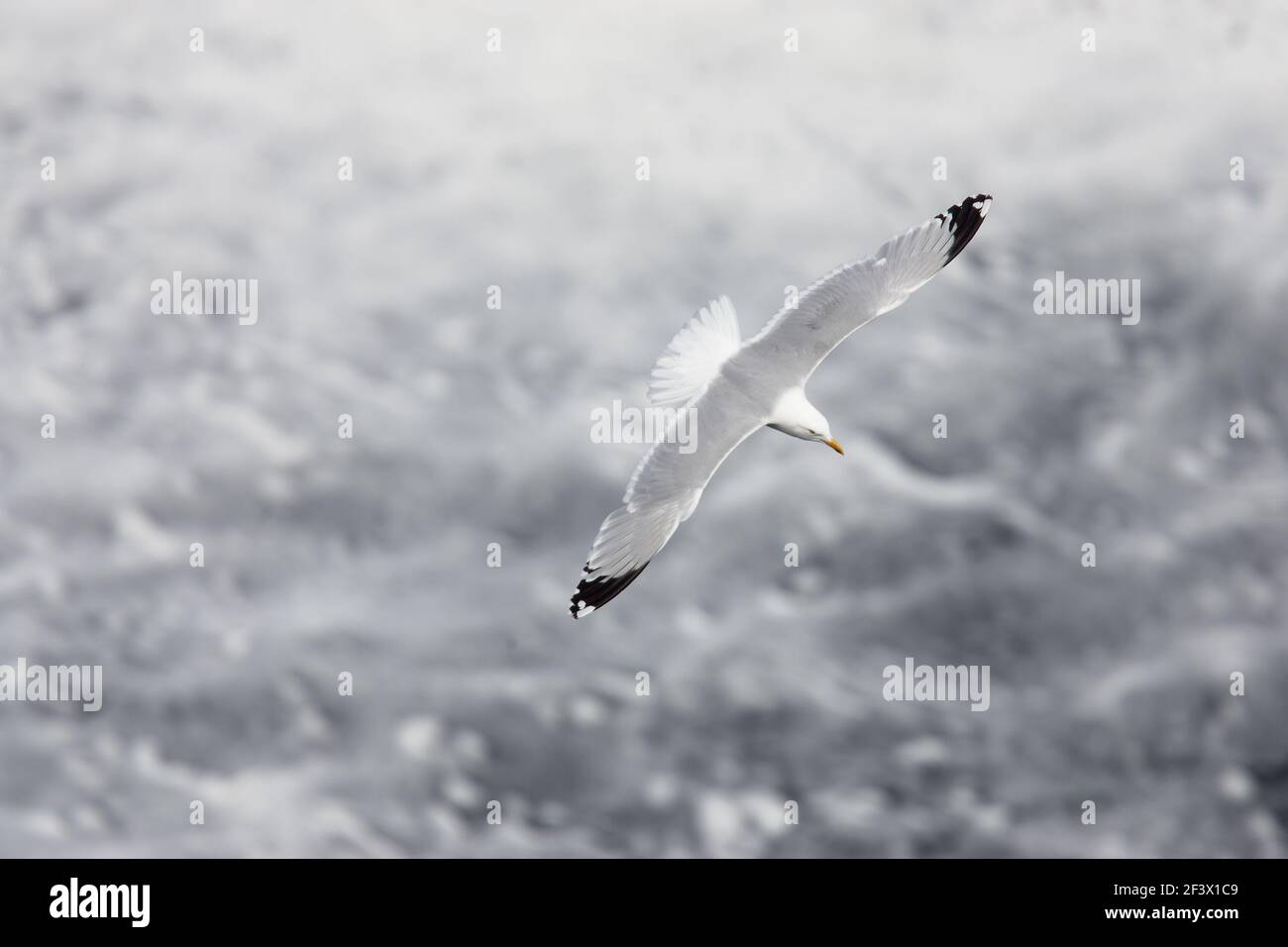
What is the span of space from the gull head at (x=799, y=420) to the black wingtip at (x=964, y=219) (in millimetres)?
614

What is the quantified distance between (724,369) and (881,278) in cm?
52

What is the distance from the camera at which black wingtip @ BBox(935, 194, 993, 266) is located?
405 centimetres

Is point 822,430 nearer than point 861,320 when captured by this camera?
No

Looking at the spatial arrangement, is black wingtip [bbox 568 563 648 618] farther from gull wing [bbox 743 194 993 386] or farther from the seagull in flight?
gull wing [bbox 743 194 993 386]

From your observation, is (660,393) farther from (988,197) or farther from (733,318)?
(988,197)

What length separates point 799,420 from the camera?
4.37 m

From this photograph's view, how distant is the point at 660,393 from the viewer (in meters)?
4.17

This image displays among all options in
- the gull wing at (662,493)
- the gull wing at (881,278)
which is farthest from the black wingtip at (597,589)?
the gull wing at (881,278)

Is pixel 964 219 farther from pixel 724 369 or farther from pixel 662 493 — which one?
pixel 662 493

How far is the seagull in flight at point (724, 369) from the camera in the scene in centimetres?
407

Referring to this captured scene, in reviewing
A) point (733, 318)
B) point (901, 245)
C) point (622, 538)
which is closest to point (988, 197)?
point (901, 245)

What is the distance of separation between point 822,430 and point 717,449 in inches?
16.5

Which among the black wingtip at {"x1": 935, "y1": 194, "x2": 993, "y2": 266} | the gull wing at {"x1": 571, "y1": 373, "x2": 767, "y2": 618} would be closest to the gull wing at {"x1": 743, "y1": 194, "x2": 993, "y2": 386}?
the black wingtip at {"x1": 935, "y1": 194, "x2": 993, "y2": 266}
